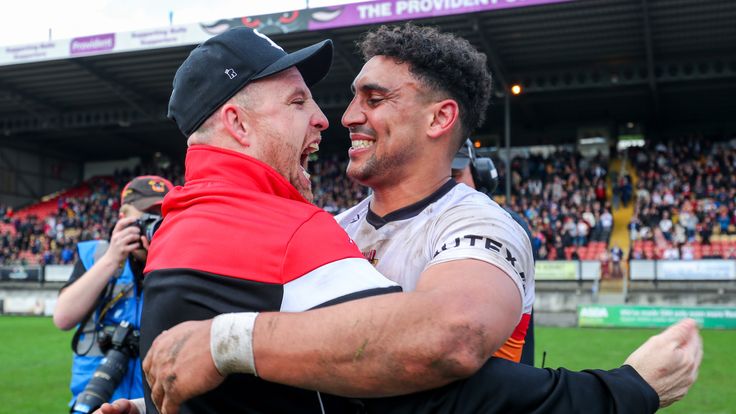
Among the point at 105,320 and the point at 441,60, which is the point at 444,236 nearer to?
the point at 441,60

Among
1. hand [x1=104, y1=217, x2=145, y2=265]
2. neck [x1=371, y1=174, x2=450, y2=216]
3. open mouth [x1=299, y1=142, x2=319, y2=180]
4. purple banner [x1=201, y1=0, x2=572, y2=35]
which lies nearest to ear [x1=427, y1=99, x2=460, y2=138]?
neck [x1=371, y1=174, x2=450, y2=216]

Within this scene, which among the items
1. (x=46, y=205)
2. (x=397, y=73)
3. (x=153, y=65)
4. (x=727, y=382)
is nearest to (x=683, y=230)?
(x=727, y=382)

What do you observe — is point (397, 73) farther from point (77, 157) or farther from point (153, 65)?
point (77, 157)

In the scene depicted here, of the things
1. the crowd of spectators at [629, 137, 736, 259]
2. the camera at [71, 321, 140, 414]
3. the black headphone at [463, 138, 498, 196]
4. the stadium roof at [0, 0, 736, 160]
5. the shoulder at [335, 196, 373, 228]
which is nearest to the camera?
the shoulder at [335, 196, 373, 228]

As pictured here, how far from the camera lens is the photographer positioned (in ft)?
11.7

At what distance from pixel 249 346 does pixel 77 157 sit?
43.2 meters

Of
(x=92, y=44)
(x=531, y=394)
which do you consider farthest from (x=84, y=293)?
(x=92, y=44)

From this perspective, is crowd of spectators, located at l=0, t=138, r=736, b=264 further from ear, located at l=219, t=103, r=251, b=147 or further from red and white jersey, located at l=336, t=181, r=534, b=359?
ear, located at l=219, t=103, r=251, b=147

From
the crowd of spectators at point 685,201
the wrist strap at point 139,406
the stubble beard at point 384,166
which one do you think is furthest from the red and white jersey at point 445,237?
the crowd of spectators at point 685,201

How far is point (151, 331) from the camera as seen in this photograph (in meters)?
1.60

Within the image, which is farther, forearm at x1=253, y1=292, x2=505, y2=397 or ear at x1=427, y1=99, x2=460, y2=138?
ear at x1=427, y1=99, x2=460, y2=138

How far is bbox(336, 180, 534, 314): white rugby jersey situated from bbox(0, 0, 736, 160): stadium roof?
1725 centimetres

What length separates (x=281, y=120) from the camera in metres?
1.90

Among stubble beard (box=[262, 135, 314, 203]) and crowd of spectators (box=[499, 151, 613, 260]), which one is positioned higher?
crowd of spectators (box=[499, 151, 613, 260])
